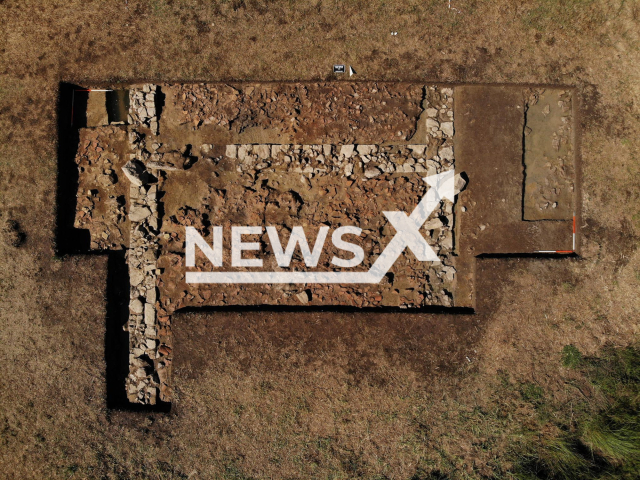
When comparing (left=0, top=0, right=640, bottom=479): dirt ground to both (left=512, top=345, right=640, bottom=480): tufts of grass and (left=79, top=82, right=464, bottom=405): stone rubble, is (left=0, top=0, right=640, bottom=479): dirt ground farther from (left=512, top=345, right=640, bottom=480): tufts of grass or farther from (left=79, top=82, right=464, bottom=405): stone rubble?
(left=79, top=82, right=464, bottom=405): stone rubble

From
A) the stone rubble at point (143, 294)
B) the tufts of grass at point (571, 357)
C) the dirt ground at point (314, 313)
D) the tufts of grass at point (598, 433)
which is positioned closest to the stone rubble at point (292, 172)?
the stone rubble at point (143, 294)

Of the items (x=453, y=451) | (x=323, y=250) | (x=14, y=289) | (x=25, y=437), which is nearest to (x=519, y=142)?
(x=323, y=250)

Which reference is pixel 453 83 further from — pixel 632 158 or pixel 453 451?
pixel 453 451

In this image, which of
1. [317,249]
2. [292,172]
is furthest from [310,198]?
[317,249]

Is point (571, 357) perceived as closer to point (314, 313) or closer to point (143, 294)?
point (314, 313)

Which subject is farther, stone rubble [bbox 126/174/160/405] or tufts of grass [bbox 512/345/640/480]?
stone rubble [bbox 126/174/160/405]

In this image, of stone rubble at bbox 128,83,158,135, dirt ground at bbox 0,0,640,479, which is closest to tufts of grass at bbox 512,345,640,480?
dirt ground at bbox 0,0,640,479
